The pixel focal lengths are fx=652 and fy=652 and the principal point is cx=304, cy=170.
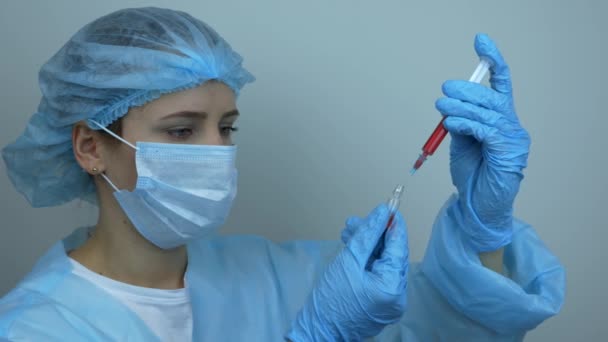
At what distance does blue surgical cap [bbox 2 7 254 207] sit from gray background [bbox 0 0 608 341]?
0.44m

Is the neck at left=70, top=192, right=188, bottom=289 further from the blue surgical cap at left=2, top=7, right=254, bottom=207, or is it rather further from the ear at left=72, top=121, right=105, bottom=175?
the blue surgical cap at left=2, top=7, right=254, bottom=207

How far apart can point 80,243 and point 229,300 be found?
14.9 inches

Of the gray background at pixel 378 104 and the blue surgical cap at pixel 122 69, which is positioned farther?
the gray background at pixel 378 104

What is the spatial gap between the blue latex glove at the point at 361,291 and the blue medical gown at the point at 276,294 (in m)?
0.15

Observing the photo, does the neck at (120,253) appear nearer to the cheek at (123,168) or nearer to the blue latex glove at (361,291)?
the cheek at (123,168)

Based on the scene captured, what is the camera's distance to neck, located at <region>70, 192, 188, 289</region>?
1.35 meters

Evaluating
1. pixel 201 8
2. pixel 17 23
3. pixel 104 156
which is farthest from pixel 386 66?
pixel 17 23

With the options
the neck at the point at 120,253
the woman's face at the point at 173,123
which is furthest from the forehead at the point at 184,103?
the neck at the point at 120,253

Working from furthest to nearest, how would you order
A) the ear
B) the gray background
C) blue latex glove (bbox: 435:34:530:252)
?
the gray background < the ear < blue latex glove (bbox: 435:34:530:252)

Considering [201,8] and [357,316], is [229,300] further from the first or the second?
[201,8]

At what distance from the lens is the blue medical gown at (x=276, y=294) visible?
1.25 metres

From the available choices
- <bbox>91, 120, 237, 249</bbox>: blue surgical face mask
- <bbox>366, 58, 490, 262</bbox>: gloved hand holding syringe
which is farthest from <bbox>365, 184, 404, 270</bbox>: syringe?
<bbox>91, 120, 237, 249</bbox>: blue surgical face mask

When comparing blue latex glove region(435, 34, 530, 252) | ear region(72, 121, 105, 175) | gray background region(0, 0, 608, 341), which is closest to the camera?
blue latex glove region(435, 34, 530, 252)

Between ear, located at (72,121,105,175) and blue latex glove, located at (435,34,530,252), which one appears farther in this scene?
ear, located at (72,121,105,175)
